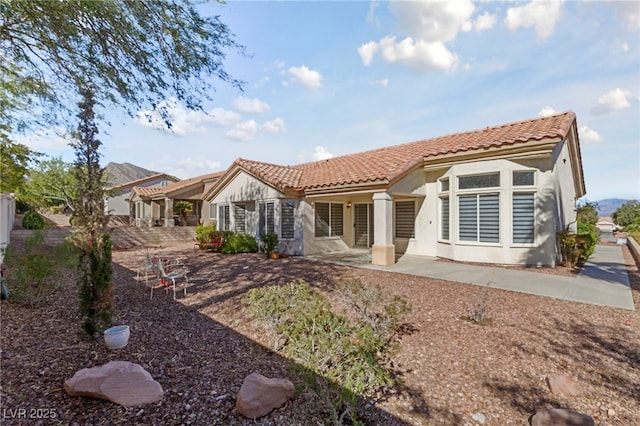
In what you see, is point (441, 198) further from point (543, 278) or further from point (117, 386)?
point (117, 386)

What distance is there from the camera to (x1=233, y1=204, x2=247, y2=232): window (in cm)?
1848

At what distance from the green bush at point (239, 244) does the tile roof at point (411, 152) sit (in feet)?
11.6

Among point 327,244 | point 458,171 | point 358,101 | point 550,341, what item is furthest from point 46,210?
point 550,341

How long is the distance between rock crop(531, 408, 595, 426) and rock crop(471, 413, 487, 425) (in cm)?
48

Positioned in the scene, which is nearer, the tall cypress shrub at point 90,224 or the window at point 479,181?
the tall cypress shrub at point 90,224

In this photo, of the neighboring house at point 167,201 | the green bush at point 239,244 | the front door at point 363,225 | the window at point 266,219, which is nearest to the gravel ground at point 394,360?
the window at point 266,219

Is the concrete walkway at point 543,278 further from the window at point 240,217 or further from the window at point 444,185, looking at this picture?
the window at point 240,217

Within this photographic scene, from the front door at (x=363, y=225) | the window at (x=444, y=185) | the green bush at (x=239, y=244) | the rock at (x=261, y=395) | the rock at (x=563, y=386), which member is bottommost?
the rock at (x=563, y=386)

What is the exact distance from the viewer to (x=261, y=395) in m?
3.42

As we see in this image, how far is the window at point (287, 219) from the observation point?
15.5m

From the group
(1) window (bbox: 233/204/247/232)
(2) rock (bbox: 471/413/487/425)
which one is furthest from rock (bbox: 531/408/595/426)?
(1) window (bbox: 233/204/247/232)

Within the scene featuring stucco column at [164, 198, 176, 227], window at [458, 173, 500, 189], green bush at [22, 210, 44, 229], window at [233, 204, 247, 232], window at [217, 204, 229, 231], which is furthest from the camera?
stucco column at [164, 198, 176, 227]

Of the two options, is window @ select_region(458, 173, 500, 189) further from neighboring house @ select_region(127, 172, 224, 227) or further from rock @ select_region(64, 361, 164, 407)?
neighboring house @ select_region(127, 172, 224, 227)

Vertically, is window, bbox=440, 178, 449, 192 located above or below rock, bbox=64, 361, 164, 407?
above
